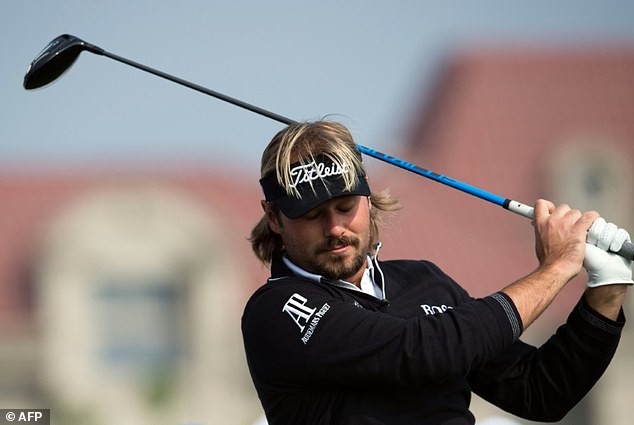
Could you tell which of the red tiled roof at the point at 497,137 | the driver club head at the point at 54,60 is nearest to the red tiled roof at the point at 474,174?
the red tiled roof at the point at 497,137

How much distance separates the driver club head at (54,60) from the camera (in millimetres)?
4645

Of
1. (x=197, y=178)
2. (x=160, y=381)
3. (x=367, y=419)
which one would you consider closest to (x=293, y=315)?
(x=367, y=419)

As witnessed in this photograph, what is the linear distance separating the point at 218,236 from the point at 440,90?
9.01m

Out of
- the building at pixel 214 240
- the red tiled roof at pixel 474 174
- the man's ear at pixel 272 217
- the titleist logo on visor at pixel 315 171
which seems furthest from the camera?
the red tiled roof at pixel 474 174

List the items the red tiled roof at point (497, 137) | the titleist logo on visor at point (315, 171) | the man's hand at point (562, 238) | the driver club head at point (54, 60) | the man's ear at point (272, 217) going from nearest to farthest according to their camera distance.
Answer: the man's hand at point (562, 238), the titleist logo on visor at point (315, 171), the man's ear at point (272, 217), the driver club head at point (54, 60), the red tiled roof at point (497, 137)

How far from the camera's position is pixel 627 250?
3.92 metres

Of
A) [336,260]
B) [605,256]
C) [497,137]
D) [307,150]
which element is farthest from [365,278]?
[497,137]

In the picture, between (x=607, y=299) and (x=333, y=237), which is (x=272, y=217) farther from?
(x=607, y=299)

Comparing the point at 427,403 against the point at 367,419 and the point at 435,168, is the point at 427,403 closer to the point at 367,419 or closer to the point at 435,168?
the point at 367,419

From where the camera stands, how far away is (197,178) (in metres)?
25.9

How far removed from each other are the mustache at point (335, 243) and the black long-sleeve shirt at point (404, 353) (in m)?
0.10

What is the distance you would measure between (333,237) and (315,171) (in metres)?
0.22

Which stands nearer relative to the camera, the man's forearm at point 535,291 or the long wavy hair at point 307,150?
the man's forearm at point 535,291

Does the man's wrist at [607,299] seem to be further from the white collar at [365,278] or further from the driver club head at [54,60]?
the driver club head at [54,60]
